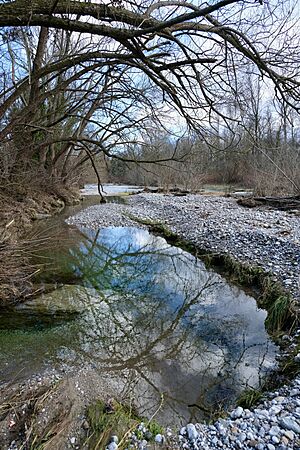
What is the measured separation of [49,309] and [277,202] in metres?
12.3

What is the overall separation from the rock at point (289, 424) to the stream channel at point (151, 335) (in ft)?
2.31

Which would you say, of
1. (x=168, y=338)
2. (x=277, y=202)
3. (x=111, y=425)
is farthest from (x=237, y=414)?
(x=277, y=202)

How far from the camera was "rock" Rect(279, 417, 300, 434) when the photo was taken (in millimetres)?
2133

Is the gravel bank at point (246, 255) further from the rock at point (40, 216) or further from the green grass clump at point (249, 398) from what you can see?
the rock at point (40, 216)

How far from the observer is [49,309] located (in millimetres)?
4633

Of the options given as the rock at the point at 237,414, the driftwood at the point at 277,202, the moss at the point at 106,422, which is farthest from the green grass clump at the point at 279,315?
the driftwood at the point at 277,202

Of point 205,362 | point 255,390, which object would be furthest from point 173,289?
point 255,390

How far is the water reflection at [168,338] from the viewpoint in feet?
9.97

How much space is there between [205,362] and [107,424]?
1.58 metres

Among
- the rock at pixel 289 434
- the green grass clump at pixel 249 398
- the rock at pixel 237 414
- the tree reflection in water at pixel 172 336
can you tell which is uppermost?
the rock at pixel 289 434

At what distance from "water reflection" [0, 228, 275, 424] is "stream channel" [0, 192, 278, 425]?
0.01 meters

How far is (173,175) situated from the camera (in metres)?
25.7

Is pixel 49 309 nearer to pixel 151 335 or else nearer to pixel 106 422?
pixel 151 335

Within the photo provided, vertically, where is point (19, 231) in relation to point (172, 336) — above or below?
above
